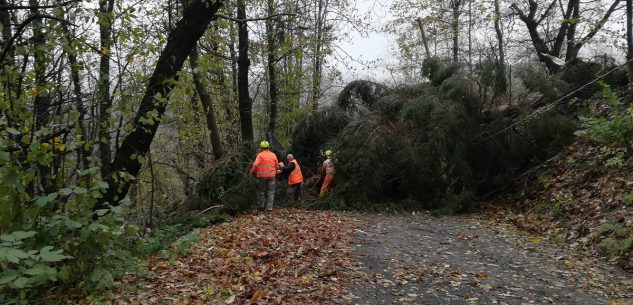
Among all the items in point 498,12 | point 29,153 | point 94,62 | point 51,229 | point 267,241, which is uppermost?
point 498,12

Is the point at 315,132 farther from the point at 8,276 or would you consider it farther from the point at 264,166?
the point at 8,276

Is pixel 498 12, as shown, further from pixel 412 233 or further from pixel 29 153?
pixel 29 153

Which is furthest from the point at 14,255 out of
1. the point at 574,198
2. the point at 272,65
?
the point at 272,65

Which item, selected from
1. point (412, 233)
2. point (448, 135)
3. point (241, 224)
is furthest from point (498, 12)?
point (241, 224)

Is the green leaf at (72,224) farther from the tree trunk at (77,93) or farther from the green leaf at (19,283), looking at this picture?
the tree trunk at (77,93)

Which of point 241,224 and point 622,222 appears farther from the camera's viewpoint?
point 241,224

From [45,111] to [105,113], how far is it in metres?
0.86

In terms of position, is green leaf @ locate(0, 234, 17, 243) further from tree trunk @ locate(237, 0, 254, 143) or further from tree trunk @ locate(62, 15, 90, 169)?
tree trunk @ locate(237, 0, 254, 143)

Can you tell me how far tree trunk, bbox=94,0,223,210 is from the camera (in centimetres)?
579

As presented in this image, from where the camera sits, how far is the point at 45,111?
18.6ft

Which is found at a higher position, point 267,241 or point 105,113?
point 105,113

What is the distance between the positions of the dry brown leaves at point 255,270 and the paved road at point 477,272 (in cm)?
39

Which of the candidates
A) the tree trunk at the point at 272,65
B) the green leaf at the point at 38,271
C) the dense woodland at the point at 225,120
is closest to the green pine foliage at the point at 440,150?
the dense woodland at the point at 225,120

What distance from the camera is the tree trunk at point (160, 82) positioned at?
5.79m
